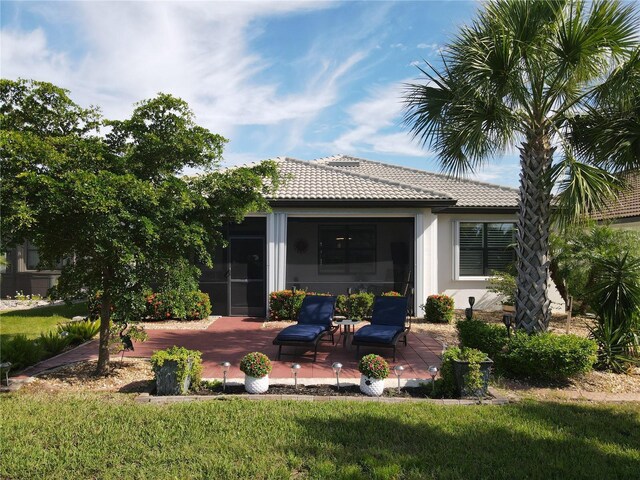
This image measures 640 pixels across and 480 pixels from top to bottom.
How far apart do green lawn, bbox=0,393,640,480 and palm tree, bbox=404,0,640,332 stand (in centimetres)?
298

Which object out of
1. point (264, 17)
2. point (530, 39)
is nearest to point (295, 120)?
point (264, 17)

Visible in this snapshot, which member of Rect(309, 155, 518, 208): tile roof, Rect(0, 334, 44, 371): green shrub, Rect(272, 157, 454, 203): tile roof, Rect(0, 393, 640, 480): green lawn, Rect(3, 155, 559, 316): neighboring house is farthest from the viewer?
Rect(309, 155, 518, 208): tile roof

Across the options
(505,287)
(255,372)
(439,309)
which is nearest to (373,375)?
(255,372)

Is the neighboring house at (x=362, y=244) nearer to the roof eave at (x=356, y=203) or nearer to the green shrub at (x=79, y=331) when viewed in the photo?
the roof eave at (x=356, y=203)

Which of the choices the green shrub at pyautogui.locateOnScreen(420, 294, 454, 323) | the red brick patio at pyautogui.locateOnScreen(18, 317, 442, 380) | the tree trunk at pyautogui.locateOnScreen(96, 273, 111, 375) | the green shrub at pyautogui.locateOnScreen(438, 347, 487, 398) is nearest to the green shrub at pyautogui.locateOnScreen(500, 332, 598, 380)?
the green shrub at pyautogui.locateOnScreen(438, 347, 487, 398)

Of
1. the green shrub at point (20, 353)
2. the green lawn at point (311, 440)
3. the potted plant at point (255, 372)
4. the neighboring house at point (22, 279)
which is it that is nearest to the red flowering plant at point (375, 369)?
the green lawn at point (311, 440)

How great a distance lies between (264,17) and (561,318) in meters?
12.8

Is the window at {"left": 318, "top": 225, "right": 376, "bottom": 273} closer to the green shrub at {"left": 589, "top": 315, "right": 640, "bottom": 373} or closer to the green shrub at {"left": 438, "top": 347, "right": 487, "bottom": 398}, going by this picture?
the green shrub at {"left": 589, "top": 315, "right": 640, "bottom": 373}

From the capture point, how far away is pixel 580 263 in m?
11.8

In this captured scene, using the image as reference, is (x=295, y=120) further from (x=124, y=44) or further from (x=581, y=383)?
(x=581, y=383)

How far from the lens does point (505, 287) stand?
13.3 m

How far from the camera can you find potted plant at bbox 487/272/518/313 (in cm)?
1322

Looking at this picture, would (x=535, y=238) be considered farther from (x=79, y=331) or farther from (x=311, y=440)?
(x=79, y=331)

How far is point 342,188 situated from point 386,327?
6103 mm
